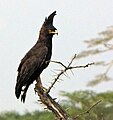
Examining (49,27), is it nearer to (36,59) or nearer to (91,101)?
(36,59)

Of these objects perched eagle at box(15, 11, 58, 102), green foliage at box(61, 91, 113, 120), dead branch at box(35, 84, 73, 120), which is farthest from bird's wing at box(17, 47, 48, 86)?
green foliage at box(61, 91, 113, 120)

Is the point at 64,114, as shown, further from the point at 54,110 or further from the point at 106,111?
the point at 106,111

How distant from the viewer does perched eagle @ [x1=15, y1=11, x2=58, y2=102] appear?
3.71 meters

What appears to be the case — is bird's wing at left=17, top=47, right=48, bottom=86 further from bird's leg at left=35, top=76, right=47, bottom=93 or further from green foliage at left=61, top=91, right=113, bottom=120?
green foliage at left=61, top=91, right=113, bottom=120

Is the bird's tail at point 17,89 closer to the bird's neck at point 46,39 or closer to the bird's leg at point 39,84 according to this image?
the bird's leg at point 39,84

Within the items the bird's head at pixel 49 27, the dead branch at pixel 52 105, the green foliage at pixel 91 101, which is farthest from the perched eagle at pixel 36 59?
the green foliage at pixel 91 101

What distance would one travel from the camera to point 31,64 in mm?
3861

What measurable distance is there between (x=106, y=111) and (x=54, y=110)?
1185cm

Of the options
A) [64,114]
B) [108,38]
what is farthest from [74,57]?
[108,38]

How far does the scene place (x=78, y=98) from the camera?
50.2ft

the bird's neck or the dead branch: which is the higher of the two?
the bird's neck

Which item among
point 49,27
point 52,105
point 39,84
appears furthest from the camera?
point 49,27

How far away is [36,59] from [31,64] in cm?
7

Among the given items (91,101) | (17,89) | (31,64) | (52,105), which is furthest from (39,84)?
(91,101)
